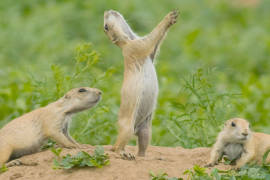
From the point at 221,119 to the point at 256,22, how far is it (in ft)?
35.1

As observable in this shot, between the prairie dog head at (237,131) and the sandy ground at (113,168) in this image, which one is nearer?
the sandy ground at (113,168)

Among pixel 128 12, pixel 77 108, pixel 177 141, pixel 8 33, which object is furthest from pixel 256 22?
pixel 77 108

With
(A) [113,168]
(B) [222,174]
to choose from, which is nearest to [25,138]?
(A) [113,168]

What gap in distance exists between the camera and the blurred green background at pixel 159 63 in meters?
7.70

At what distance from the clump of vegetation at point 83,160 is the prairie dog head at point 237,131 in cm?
142

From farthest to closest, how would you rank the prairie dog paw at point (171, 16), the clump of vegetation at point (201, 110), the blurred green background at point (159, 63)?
the blurred green background at point (159, 63) < the clump of vegetation at point (201, 110) < the prairie dog paw at point (171, 16)

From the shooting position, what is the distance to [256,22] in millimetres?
17797

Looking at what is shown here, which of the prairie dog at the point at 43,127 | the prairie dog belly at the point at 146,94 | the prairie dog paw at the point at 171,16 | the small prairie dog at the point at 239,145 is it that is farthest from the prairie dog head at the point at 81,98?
the small prairie dog at the point at 239,145

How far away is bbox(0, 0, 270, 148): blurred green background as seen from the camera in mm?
7695

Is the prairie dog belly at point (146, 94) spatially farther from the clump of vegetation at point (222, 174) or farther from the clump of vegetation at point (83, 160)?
the clump of vegetation at point (222, 174)

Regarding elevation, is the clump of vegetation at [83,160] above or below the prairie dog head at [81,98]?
below

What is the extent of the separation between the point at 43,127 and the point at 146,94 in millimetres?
1237

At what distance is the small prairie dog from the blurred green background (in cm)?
96

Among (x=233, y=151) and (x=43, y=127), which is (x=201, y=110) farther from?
(x=43, y=127)
